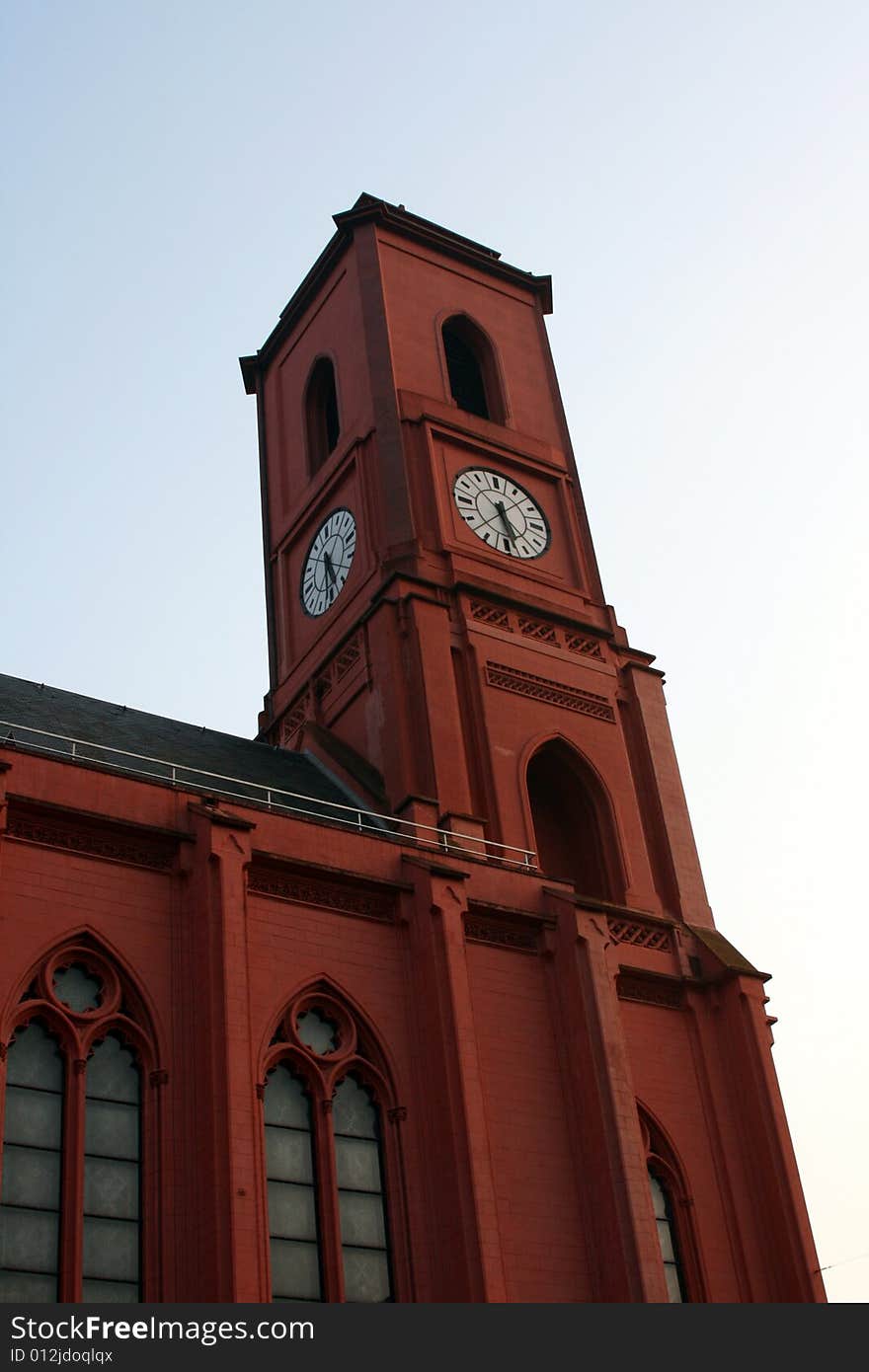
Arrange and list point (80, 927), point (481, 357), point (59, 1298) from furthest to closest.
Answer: point (481, 357), point (80, 927), point (59, 1298)

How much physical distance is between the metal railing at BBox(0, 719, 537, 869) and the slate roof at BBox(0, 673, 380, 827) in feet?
0.11

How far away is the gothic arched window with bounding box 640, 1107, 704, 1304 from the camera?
24.5 metres

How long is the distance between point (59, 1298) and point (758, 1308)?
318 inches

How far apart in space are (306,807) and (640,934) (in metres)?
6.02

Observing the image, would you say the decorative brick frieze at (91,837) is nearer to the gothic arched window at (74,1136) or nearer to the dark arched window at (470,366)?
the gothic arched window at (74,1136)

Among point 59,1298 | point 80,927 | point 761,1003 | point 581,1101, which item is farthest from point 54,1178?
point 761,1003

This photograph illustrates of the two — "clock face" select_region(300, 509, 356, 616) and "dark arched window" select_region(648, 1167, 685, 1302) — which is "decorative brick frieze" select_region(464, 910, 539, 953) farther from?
"clock face" select_region(300, 509, 356, 616)

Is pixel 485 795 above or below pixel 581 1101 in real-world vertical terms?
above

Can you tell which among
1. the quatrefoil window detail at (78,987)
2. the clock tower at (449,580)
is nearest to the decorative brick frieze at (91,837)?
the quatrefoil window detail at (78,987)

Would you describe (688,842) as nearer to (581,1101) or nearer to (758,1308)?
(581,1101)

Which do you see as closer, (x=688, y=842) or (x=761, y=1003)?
(x=761, y=1003)

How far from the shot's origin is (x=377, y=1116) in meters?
22.9

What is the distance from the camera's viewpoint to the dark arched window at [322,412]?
3762cm

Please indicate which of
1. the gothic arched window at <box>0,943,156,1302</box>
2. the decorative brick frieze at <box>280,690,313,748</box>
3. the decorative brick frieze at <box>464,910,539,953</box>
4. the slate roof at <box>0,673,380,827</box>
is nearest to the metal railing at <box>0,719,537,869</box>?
the slate roof at <box>0,673,380,827</box>
